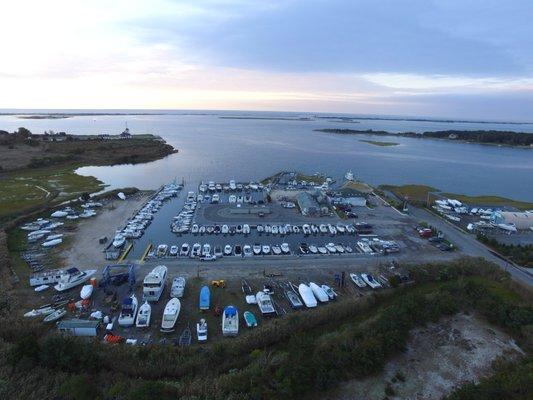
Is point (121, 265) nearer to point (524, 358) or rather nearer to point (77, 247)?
point (77, 247)

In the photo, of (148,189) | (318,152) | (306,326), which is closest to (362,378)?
(306,326)

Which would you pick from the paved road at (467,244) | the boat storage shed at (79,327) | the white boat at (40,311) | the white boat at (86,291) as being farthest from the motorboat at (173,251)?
the paved road at (467,244)

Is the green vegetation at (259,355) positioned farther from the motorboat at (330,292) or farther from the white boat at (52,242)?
the white boat at (52,242)

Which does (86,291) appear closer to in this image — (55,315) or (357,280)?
(55,315)

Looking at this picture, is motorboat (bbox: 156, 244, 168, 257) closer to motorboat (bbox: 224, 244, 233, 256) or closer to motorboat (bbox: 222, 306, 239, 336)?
motorboat (bbox: 224, 244, 233, 256)

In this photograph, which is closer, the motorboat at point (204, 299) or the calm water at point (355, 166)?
the motorboat at point (204, 299)

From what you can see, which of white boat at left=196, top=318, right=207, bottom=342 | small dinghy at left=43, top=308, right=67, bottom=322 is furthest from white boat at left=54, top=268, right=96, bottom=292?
white boat at left=196, top=318, right=207, bottom=342

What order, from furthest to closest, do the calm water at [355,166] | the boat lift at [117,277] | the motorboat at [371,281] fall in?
the calm water at [355,166] < the motorboat at [371,281] < the boat lift at [117,277]
